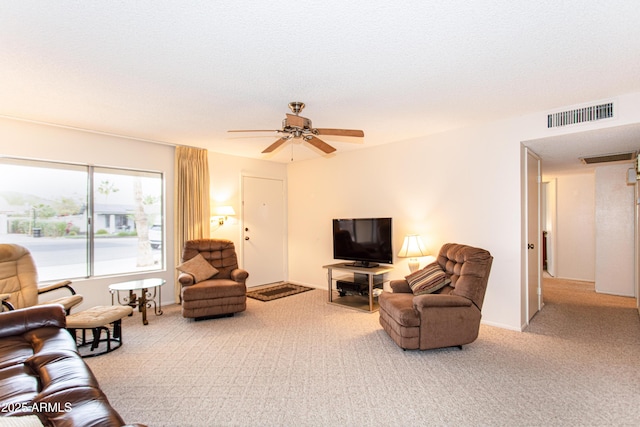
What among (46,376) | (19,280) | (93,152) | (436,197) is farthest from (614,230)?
(19,280)

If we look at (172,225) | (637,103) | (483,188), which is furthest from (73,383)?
(637,103)

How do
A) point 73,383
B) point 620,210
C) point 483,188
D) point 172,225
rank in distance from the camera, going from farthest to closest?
point 620,210 < point 172,225 < point 483,188 < point 73,383

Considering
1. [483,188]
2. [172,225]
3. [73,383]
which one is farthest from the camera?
[172,225]

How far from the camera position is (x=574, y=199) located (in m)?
6.78

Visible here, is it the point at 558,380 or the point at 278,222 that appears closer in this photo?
the point at 558,380

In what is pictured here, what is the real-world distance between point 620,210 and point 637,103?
3.50 m

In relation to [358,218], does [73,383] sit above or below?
below

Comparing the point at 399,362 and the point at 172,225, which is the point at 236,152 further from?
the point at 399,362

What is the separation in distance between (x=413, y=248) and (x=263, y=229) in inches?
125

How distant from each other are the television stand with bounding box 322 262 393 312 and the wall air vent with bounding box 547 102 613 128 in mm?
2765

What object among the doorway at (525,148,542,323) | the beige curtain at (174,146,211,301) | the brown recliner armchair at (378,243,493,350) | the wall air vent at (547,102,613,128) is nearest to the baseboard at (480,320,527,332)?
the doorway at (525,148,542,323)

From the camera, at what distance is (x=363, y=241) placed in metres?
5.21

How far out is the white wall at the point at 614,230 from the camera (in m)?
5.62

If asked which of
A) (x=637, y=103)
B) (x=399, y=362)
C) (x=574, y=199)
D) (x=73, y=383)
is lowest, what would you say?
(x=399, y=362)
